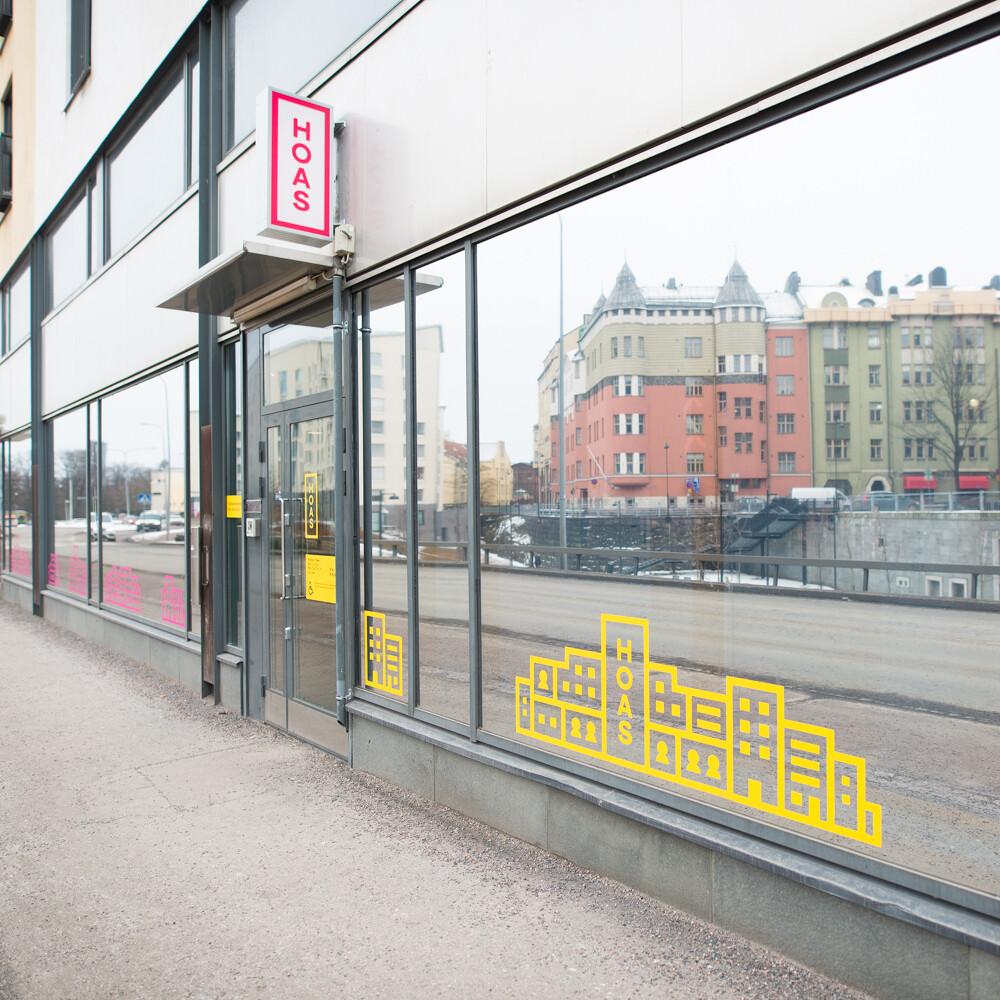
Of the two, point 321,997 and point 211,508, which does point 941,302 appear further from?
point 211,508

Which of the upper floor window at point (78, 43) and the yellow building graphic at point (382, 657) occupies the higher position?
the upper floor window at point (78, 43)

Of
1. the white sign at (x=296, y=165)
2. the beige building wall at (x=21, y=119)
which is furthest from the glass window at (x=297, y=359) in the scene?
the beige building wall at (x=21, y=119)

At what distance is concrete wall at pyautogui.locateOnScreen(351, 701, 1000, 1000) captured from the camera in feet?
8.84

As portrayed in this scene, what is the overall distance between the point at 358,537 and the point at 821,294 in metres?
4.96

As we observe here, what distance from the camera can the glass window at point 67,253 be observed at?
464 inches

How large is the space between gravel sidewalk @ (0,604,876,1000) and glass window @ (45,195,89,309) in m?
8.27

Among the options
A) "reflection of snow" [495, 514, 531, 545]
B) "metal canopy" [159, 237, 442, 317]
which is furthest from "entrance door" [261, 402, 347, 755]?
"reflection of snow" [495, 514, 531, 545]

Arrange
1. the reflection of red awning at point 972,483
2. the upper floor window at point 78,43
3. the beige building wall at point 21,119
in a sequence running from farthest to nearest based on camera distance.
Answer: the beige building wall at point 21,119
the upper floor window at point 78,43
the reflection of red awning at point 972,483

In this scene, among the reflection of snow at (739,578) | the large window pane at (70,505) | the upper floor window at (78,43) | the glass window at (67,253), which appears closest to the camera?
the upper floor window at (78,43)

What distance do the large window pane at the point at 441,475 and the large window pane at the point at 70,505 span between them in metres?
8.14

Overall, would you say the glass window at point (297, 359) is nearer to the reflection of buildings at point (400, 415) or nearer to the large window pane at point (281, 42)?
the reflection of buildings at point (400, 415)

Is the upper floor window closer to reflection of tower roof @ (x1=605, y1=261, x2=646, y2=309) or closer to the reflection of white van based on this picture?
reflection of tower roof @ (x1=605, y1=261, x2=646, y2=309)

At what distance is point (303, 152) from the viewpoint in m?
5.40

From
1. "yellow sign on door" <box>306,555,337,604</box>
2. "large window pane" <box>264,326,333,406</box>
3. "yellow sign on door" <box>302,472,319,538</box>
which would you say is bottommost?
"yellow sign on door" <box>306,555,337,604</box>
